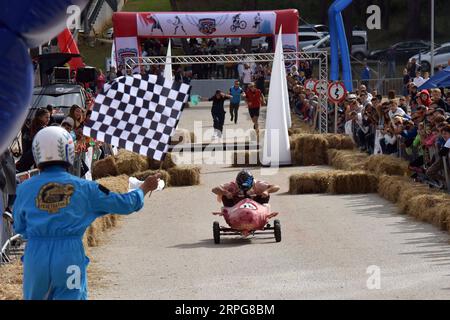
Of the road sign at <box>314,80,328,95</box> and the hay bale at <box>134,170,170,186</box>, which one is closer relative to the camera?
the hay bale at <box>134,170,170,186</box>

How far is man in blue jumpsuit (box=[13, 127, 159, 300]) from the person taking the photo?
20.7 ft

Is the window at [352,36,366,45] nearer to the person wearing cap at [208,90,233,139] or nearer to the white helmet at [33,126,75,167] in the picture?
the person wearing cap at [208,90,233,139]

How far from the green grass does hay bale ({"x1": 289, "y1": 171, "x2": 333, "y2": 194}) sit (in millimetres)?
39818

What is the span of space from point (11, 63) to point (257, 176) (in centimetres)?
1689

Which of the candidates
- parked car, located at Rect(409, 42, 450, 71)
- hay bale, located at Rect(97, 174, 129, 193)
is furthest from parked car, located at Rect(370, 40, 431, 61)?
hay bale, located at Rect(97, 174, 129, 193)

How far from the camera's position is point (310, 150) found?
2372cm

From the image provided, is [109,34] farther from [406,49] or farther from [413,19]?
[406,49]

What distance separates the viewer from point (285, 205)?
17.4 meters

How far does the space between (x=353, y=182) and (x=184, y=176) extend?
351 cm

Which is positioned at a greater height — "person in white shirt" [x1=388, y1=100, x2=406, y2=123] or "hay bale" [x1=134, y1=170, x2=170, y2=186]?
"person in white shirt" [x1=388, y1=100, x2=406, y2=123]

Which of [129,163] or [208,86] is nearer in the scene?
[129,163]

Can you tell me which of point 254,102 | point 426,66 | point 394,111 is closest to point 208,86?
point 426,66

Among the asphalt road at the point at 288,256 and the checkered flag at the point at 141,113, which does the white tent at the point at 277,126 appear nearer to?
the asphalt road at the point at 288,256

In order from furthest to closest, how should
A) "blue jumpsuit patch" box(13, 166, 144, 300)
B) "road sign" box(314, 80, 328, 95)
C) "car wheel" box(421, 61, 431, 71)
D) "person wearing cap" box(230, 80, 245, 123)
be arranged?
1. "car wheel" box(421, 61, 431, 71)
2. "person wearing cap" box(230, 80, 245, 123)
3. "road sign" box(314, 80, 328, 95)
4. "blue jumpsuit patch" box(13, 166, 144, 300)
